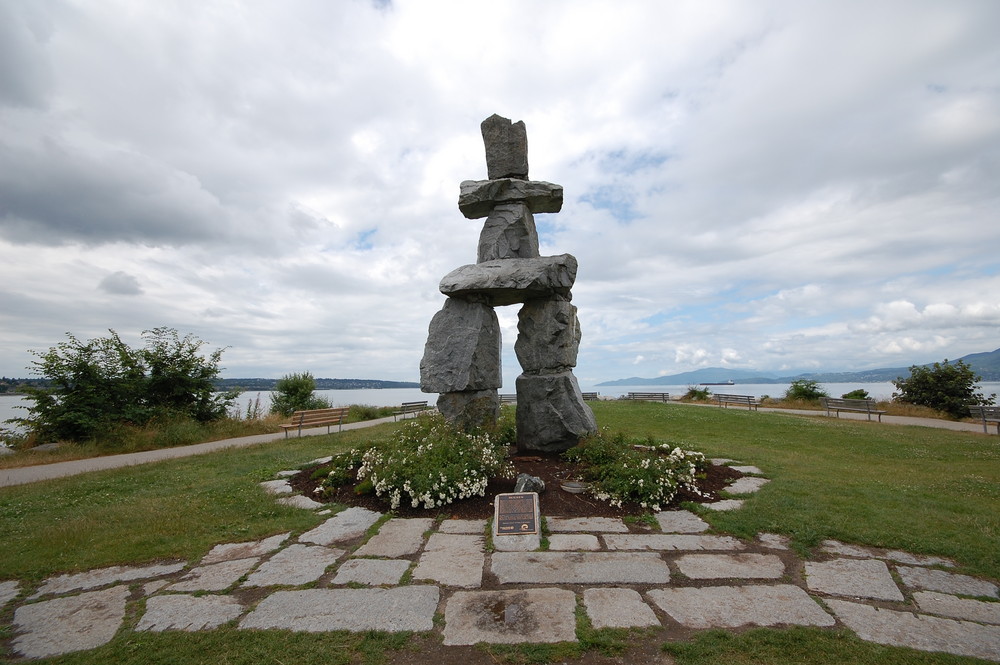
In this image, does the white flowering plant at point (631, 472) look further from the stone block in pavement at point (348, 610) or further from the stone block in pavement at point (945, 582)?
the stone block in pavement at point (348, 610)

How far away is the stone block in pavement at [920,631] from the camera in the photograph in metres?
2.67

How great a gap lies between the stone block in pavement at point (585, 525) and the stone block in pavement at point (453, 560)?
2.57 feet

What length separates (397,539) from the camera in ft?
14.7

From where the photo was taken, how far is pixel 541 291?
736 centimetres

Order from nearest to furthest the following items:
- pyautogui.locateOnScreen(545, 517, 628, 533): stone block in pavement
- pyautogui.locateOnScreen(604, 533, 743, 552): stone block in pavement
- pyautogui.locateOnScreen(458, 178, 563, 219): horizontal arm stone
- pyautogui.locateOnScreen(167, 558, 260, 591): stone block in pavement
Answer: pyautogui.locateOnScreen(167, 558, 260, 591): stone block in pavement → pyautogui.locateOnScreen(604, 533, 743, 552): stone block in pavement → pyautogui.locateOnScreen(545, 517, 628, 533): stone block in pavement → pyautogui.locateOnScreen(458, 178, 563, 219): horizontal arm stone

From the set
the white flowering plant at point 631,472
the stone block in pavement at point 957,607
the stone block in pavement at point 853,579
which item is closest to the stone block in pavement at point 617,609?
the stone block in pavement at point 853,579

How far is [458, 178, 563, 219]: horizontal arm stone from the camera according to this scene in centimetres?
793

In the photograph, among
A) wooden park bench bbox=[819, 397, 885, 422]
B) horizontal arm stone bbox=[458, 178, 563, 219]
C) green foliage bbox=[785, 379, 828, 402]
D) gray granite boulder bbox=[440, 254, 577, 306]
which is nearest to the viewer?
gray granite boulder bbox=[440, 254, 577, 306]

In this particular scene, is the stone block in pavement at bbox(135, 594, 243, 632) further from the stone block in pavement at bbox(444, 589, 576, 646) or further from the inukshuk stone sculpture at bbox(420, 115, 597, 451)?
the inukshuk stone sculpture at bbox(420, 115, 597, 451)

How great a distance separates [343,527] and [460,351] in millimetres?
3128

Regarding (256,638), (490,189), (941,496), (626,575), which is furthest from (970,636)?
(490,189)

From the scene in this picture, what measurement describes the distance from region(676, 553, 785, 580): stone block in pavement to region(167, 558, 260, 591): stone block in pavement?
3479 millimetres

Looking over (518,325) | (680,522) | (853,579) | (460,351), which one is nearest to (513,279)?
(518,325)

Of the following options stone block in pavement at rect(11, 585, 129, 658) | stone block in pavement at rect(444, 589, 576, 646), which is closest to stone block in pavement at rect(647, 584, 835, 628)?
stone block in pavement at rect(444, 589, 576, 646)
